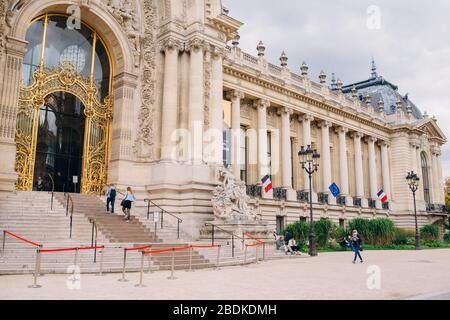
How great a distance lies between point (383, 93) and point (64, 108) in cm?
4463

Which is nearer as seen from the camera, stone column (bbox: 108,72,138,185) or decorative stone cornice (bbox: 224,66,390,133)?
stone column (bbox: 108,72,138,185)

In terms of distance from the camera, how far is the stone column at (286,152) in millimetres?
34750

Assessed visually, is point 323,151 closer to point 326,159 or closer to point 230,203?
point 326,159

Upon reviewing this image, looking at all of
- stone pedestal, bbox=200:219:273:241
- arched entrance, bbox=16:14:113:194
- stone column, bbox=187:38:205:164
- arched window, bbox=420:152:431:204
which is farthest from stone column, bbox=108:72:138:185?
arched window, bbox=420:152:431:204

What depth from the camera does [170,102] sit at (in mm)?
21438

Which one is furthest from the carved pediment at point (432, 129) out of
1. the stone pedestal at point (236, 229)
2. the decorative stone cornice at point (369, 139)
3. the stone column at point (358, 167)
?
the stone pedestal at point (236, 229)

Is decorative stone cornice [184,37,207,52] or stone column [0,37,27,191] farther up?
decorative stone cornice [184,37,207,52]

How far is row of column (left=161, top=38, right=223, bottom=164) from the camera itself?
69.1ft

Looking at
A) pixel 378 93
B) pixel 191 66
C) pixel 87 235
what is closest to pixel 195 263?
pixel 87 235

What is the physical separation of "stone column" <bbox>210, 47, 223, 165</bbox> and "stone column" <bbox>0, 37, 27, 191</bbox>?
895 centimetres

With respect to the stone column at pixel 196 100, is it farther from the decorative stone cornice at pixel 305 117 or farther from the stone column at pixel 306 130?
the decorative stone cornice at pixel 305 117

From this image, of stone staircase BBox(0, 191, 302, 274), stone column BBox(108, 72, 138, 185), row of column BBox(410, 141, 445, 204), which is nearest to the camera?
stone staircase BBox(0, 191, 302, 274)

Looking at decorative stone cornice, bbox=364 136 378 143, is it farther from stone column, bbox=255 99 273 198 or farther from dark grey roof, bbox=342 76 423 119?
stone column, bbox=255 99 273 198
